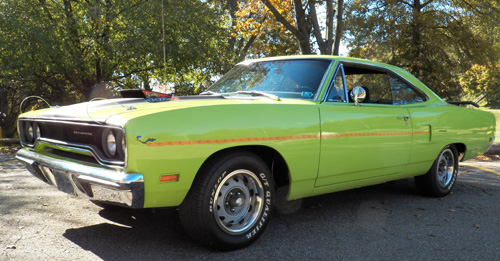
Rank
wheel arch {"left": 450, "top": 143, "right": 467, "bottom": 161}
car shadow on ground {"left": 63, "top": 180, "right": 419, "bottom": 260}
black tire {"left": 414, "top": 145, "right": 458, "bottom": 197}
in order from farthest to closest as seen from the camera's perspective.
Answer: wheel arch {"left": 450, "top": 143, "right": 467, "bottom": 161}, black tire {"left": 414, "top": 145, "right": 458, "bottom": 197}, car shadow on ground {"left": 63, "top": 180, "right": 419, "bottom": 260}

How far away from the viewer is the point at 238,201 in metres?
3.19

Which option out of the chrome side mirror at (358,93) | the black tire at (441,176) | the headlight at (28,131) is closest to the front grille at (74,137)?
the headlight at (28,131)

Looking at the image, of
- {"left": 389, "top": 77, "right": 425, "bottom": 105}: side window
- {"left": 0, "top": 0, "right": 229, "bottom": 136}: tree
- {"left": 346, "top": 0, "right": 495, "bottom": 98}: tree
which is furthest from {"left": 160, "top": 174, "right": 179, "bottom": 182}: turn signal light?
{"left": 346, "top": 0, "right": 495, "bottom": 98}: tree

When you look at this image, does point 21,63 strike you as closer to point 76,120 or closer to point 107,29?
point 107,29

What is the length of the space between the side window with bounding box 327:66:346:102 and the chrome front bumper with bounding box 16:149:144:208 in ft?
6.49

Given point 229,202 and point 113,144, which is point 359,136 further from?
point 113,144

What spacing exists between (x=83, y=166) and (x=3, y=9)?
44.3ft

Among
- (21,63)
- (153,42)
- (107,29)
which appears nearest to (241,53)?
(153,42)

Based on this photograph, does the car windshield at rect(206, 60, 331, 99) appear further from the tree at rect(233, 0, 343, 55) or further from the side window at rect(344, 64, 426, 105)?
the tree at rect(233, 0, 343, 55)

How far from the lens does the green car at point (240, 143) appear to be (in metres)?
2.73

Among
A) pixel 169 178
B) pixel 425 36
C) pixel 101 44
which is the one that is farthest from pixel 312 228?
pixel 425 36

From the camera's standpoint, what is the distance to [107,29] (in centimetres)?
1539

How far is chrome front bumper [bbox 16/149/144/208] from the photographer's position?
8.60ft

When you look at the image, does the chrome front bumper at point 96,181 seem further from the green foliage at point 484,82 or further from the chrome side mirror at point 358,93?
the green foliage at point 484,82
